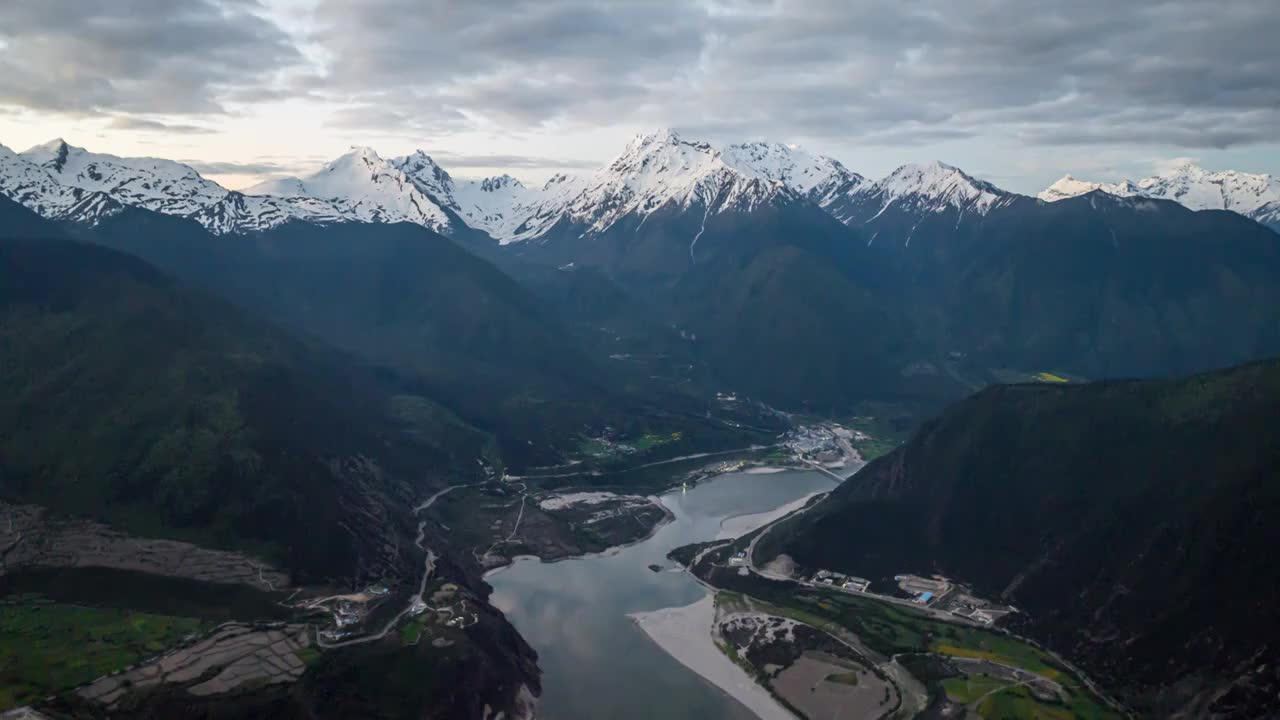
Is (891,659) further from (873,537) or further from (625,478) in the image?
(625,478)

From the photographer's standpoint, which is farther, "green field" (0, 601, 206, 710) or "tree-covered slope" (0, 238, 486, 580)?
"tree-covered slope" (0, 238, 486, 580)

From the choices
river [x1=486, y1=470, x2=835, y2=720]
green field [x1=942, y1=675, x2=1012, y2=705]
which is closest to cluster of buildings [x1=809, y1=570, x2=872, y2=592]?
river [x1=486, y1=470, x2=835, y2=720]

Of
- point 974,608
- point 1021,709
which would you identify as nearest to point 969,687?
point 1021,709

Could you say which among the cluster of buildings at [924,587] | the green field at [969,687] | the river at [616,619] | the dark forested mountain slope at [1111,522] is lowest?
the river at [616,619]

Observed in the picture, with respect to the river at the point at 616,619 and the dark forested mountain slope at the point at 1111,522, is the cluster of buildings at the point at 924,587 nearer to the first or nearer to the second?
the dark forested mountain slope at the point at 1111,522

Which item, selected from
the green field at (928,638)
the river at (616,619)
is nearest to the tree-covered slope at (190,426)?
the river at (616,619)

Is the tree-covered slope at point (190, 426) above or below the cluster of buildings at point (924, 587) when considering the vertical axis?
above

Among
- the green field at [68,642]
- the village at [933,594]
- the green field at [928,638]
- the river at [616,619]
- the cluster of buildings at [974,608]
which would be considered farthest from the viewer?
the village at [933,594]

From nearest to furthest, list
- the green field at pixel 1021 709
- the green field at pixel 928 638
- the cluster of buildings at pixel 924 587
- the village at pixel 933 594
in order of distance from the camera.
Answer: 1. the green field at pixel 1021 709
2. the green field at pixel 928 638
3. the village at pixel 933 594
4. the cluster of buildings at pixel 924 587

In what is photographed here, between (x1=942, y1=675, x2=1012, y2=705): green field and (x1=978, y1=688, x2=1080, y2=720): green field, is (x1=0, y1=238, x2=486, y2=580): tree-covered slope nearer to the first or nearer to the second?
(x1=942, y1=675, x2=1012, y2=705): green field
